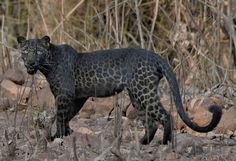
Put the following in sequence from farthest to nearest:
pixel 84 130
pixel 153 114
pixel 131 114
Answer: pixel 131 114, pixel 84 130, pixel 153 114

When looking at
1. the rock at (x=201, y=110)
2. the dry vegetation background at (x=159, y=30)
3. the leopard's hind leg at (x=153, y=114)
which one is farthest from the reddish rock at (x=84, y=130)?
the dry vegetation background at (x=159, y=30)

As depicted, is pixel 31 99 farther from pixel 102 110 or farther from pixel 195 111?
pixel 195 111

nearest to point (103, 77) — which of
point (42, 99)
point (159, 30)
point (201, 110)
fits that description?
point (201, 110)

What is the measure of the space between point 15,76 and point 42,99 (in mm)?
931

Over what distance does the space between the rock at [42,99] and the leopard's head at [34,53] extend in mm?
1387

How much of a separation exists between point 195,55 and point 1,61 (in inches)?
98.0

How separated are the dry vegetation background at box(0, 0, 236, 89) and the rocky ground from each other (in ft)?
1.76

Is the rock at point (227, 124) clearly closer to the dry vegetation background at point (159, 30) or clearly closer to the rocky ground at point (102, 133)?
the rocky ground at point (102, 133)

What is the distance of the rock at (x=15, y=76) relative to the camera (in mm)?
9870

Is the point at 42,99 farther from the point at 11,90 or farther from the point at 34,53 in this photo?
the point at 34,53

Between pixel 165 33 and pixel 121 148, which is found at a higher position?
pixel 165 33

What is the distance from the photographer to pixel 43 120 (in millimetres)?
7016

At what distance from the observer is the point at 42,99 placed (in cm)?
909

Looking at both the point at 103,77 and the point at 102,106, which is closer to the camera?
the point at 103,77
